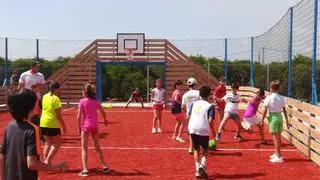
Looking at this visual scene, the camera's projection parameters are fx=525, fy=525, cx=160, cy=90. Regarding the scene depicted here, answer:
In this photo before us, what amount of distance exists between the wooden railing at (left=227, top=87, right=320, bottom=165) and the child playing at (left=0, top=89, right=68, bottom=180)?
7.38 meters

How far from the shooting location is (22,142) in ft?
15.0

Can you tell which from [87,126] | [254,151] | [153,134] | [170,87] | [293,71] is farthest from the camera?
[170,87]

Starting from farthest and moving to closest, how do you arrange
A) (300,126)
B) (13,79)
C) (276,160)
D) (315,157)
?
(13,79), (300,126), (276,160), (315,157)

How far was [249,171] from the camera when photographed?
32.4 feet

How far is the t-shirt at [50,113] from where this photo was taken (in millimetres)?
9688

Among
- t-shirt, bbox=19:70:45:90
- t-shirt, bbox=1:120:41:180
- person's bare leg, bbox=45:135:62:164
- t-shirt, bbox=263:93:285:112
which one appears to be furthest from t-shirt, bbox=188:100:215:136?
t-shirt, bbox=1:120:41:180

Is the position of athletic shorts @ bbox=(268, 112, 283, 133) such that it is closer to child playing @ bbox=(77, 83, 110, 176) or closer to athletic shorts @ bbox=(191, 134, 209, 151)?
athletic shorts @ bbox=(191, 134, 209, 151)

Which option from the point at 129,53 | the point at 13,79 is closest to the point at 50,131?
the point at 13,79

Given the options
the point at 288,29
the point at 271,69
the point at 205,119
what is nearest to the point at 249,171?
the point at 205,119

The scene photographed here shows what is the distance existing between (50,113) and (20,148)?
5.24 meters

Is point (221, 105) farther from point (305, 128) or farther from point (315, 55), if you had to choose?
point (305, 128)

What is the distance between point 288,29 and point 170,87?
13724 millimetres

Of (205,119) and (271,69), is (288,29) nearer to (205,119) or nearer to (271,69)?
(271,69)

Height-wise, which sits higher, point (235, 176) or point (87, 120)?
point (87, 120)
